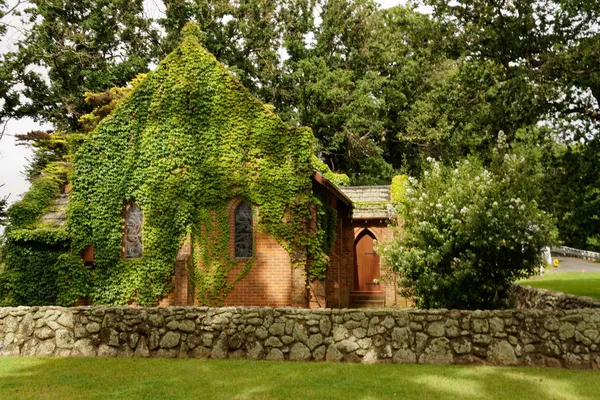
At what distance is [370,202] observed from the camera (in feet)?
78.8

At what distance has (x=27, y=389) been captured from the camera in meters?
9.19

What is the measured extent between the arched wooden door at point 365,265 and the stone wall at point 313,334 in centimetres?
1379

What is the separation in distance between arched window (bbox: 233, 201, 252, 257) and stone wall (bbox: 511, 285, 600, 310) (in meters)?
9.25

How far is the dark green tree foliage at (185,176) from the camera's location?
62.4 ft

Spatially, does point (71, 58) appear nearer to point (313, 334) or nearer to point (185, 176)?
point (185, 176)

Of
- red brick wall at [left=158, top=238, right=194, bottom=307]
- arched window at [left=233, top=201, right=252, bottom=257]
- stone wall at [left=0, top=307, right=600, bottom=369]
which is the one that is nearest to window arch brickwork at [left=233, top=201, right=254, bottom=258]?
arched window at [left=233, top=201, right=252, bottom=257]

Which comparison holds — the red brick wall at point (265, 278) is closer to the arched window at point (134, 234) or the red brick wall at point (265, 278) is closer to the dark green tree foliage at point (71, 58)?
the arched window at point (134, 234)

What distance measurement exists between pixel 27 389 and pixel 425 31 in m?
14.8

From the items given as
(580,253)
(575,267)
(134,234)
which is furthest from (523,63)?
(580,253)

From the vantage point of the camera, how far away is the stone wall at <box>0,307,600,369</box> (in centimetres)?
1043

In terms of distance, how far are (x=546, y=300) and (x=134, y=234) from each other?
1432 centimetres

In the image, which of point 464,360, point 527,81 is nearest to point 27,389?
point 464,360

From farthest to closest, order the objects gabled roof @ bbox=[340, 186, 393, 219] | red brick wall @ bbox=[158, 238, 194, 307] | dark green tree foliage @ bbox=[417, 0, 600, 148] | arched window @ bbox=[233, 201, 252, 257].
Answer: gabled roof @ bbox=[340, 186, 393, 219], arched window @ bbox=[233, 201, 252, 257], red brick wall @ bbox=[158, 238, 194, 307], dark green tree foliage @ bbox=[417, 0, 600, 148]

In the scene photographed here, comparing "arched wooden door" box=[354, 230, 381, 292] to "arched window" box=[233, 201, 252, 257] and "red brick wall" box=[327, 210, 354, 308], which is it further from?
"arched window" box=[233, 201, 252, 257]
